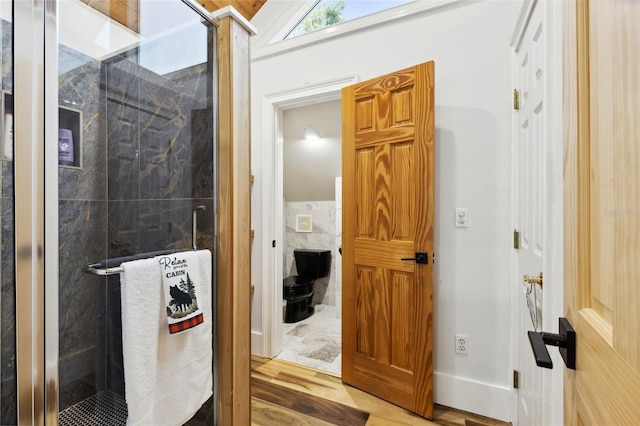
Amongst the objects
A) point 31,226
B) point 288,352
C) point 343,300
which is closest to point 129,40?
point 31,226

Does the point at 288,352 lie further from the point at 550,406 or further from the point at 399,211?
the point at 550,406

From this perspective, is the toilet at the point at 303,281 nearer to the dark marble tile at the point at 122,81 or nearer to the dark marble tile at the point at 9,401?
the dark marble tile at the point at 122,81

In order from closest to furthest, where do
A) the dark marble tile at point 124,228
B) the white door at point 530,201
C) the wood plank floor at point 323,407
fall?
the white door at point 530,201 → the dark marble tile at point 124,228 → the wood plank floor at point 323,407

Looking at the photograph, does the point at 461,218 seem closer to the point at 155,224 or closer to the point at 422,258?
the point at 422,258

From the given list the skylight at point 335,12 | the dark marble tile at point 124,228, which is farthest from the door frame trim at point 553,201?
the dark marble tile at point 124,228

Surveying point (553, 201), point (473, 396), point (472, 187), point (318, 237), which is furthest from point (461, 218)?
point (318, 237)

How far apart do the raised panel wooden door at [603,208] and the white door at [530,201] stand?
58 centimetres

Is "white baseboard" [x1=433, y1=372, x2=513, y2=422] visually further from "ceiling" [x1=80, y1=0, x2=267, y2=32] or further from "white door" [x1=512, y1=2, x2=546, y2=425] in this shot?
"ceiling" [x1=80, y1=0, x2=267, y2=32]

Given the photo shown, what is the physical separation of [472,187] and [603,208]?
1487mm

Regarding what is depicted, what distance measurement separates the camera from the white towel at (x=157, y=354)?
1.14 m

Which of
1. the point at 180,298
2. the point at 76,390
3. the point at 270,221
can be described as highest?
the point at 270,221

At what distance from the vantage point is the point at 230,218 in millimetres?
1405

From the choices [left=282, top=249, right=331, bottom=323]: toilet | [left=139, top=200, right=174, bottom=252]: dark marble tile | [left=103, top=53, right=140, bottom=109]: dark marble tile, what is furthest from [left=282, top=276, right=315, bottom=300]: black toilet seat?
[left=103, top=53, right=140, bottom=109]: dark marble tile

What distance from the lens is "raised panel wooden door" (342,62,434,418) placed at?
1772 millimetres
